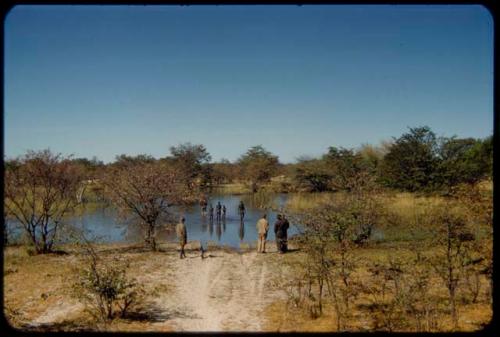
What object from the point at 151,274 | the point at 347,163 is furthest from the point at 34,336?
the point at 347,163

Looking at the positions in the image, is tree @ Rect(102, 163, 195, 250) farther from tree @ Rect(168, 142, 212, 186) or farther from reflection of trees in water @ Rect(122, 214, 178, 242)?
tree @ Rect(168, 142, 212, 186)

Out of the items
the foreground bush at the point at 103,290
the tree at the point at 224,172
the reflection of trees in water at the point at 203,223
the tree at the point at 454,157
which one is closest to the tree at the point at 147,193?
the reflection of trees in water at the point at 203,223

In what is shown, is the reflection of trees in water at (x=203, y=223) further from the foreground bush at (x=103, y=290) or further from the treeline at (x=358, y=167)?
the foreground bush at (x=103, y=290)

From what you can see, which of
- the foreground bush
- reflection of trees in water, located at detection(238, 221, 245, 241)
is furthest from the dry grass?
reflection of trees in water, located at detection(238, 221, 245, 241)

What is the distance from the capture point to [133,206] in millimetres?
11906

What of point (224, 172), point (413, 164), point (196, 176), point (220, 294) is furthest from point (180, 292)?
point (224, 172)

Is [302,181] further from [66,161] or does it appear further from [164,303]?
[164,303]

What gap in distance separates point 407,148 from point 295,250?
1631cm

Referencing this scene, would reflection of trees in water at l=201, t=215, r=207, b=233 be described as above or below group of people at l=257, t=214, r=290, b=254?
below

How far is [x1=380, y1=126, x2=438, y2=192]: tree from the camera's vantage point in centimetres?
2263

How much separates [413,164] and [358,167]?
9.90ft

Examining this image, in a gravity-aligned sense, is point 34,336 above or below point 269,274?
above

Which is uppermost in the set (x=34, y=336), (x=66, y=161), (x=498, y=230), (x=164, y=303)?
(x=66, y=161)

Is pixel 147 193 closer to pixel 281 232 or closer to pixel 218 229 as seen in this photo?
pixel 281 232
